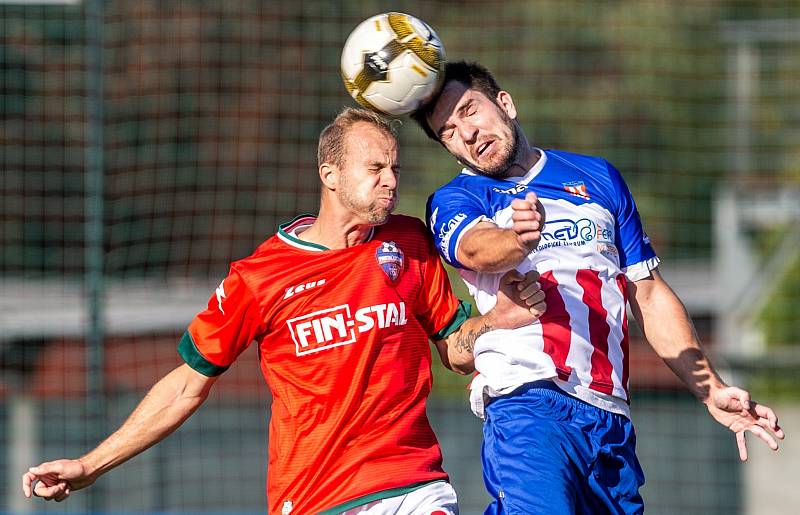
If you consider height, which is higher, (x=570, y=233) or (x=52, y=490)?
(x=570, y=233)

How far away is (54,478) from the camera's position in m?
4.15

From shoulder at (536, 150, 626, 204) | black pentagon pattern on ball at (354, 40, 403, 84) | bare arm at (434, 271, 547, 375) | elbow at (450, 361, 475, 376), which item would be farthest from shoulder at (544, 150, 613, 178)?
elbow at (450, 361, 475, 376)

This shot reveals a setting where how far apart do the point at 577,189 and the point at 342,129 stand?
2.65 feet

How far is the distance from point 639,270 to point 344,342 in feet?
3.45

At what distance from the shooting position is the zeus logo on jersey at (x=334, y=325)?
4.04 meters

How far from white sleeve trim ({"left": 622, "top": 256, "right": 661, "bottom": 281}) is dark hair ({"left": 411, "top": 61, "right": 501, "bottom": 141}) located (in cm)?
74

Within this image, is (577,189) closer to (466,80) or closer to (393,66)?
(466,80)

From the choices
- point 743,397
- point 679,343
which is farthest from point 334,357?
point 743,397

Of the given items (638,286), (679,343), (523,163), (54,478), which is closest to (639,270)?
(638,286)

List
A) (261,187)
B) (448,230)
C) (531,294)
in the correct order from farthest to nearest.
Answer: (261,187) < (448,230) < (531,294)

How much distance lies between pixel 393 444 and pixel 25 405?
6389 mm

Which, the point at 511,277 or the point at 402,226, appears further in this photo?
the point at 402,226

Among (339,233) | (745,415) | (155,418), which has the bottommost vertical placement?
(155,418)

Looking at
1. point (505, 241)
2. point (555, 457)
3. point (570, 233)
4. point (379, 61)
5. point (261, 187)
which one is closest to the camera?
point (505, 241)
